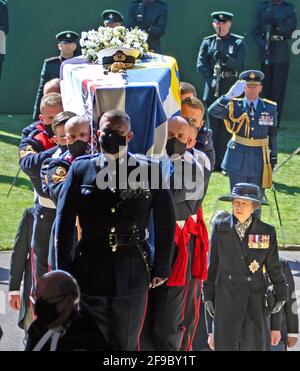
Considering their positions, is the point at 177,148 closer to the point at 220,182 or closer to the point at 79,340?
the point at 79,340

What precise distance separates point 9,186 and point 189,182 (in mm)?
5363

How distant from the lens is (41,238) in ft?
23.1

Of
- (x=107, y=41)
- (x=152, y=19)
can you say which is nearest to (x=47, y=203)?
(x=107, y=41)

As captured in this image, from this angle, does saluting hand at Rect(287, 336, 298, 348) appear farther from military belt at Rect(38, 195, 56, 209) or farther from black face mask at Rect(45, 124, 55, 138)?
black face mask at Rect(45, 124, 55, 138)

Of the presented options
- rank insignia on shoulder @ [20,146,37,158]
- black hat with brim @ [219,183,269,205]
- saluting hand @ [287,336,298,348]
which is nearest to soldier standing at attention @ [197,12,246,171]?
black hat with brim @ [219,183,269,205]

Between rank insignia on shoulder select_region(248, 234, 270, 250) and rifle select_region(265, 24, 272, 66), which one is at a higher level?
rank insignia on shoulder select_region(248, 234, 270, 250)

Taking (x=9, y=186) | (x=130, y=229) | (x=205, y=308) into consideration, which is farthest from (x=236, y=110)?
(x=130, y=229)

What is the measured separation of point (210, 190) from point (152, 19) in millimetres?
3167

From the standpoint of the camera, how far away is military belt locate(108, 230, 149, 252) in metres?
5.85

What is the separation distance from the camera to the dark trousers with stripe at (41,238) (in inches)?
275

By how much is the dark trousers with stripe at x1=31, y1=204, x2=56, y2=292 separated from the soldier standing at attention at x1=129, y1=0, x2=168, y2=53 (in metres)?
7.43

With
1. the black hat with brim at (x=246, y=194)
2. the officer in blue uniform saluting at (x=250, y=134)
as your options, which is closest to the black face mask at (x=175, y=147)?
the black hat with brim at (x=246, y=194)

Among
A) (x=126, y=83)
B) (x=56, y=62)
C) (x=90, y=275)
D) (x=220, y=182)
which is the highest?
(x=126, y=83)

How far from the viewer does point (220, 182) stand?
12.3 m
